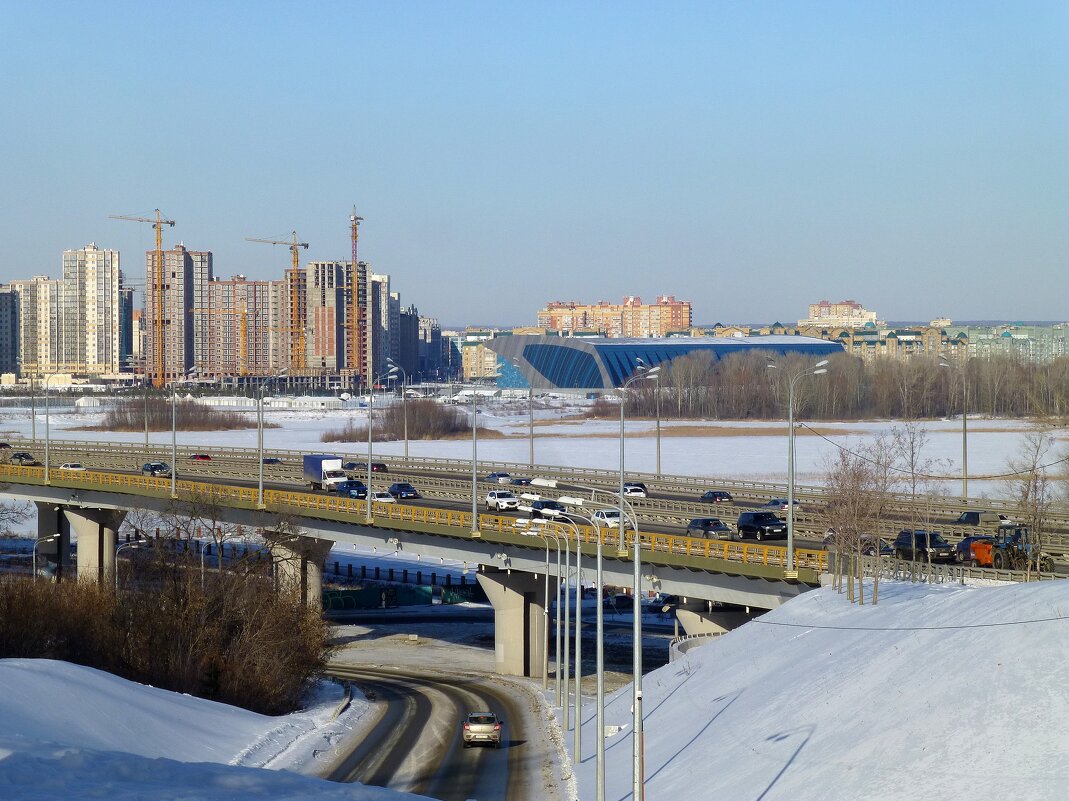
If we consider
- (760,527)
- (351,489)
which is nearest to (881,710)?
(760,527)

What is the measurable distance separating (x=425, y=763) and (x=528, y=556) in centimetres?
1612

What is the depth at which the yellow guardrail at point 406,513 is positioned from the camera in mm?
38500

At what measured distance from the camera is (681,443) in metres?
108

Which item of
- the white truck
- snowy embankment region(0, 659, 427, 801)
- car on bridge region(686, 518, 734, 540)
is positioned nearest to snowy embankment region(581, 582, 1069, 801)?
snowy embankment region(0, 659, 427, 801)

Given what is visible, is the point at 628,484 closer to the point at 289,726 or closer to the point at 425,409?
the point at 289,726

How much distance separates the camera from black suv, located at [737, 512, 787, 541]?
4388 cm

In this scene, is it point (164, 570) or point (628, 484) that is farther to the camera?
point (628, 484)

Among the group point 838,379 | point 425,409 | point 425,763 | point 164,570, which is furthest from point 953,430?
point 425,763

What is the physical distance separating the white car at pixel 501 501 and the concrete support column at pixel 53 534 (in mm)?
28248

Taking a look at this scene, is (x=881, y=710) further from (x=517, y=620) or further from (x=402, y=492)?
(x=402, y=492)

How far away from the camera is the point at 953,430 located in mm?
108125

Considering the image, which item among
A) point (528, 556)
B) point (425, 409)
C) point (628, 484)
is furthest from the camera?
point (425, 409)

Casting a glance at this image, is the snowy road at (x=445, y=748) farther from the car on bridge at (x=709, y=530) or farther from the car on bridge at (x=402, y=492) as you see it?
the car on bridge at (x=402, y=492)

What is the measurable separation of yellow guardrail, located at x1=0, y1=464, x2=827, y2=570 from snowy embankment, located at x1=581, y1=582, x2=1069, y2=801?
4736 millimetres
